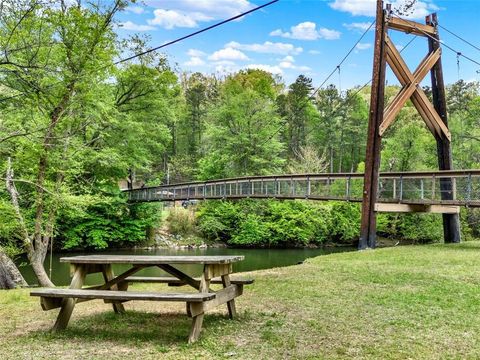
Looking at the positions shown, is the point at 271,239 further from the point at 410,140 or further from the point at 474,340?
the point at 474,340

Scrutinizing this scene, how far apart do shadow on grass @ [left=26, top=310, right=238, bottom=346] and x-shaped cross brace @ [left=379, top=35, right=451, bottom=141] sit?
320 inches

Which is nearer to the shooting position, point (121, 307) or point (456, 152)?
point (121, 307)

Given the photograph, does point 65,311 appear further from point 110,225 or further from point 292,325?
point 110,225

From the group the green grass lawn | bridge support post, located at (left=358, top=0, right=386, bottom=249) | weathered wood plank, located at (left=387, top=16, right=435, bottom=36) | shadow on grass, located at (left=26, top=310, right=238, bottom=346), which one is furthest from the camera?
weathered wood plank, located at (left=387, top=16, right=435, bottom=36)

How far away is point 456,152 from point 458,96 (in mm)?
12470

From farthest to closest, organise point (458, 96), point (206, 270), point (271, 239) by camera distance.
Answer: point (458, 96), point (271, 239), point (206, 270)

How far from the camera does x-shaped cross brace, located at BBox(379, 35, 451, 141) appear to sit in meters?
10.9

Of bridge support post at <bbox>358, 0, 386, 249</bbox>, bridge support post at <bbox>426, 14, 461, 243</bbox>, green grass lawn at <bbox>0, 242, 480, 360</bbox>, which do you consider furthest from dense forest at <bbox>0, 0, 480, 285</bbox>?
green grass lawn at <bbox>0, 242, 480, 360</bbox>

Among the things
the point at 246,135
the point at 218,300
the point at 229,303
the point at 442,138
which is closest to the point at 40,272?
the point at 229,303

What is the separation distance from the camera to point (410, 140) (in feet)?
66.7

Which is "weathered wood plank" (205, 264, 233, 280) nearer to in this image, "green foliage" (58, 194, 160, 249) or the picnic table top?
the picnic table top

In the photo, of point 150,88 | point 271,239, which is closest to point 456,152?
point 271,239

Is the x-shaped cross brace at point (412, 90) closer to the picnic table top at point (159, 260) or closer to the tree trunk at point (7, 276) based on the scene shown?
the picnic table top at point (159, 260)

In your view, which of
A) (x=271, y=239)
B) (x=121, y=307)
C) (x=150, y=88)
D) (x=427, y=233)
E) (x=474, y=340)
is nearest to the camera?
(x=474, y=340)
